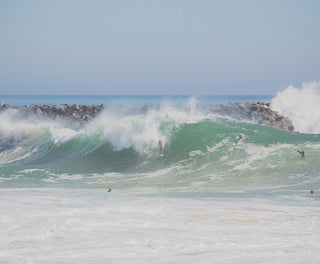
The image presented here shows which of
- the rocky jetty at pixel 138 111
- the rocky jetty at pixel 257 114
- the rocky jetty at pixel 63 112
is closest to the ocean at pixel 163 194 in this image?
the rocky jetty at pixel 63 112

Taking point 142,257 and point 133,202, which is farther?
point 133,202

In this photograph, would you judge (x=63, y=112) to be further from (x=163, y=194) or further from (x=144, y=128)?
(x=163, y=194)

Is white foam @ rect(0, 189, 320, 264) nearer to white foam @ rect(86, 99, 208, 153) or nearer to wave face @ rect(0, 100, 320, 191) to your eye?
wave face @ rect(0, 100, 320, 191)

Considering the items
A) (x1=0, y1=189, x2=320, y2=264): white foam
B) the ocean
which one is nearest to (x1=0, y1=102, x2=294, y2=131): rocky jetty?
the ocean

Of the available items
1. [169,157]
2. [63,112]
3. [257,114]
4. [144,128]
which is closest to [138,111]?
[63,112]

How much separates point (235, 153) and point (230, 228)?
9.28m

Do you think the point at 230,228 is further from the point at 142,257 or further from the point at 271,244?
the point at 142,257

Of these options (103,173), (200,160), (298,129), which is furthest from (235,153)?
(298,129)

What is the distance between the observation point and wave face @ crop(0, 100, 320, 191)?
13523 mm

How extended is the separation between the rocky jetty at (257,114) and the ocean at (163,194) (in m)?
12.5

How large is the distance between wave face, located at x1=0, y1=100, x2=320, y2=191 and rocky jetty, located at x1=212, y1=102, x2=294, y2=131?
1260 cm

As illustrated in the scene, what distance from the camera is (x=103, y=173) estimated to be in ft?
50.3

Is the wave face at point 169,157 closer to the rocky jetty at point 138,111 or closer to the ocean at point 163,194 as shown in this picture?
the ocean at point 163,194

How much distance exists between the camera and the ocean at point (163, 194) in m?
6.17
